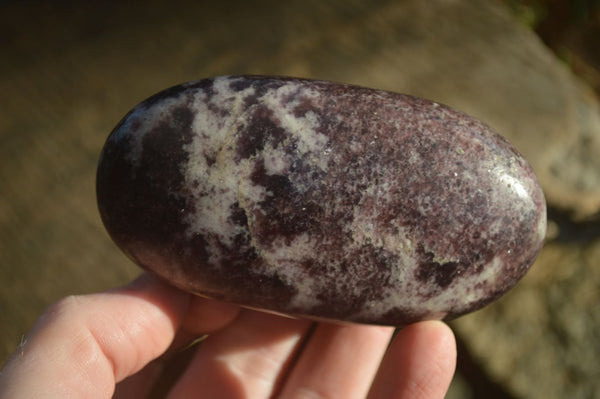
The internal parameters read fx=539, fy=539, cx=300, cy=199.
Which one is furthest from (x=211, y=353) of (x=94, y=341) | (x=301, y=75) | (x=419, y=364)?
(x=301, y=75)

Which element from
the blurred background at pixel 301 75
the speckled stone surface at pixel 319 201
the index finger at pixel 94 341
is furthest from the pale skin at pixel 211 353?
the blurred background at pixel 301 75

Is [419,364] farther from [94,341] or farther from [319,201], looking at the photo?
[94,341]

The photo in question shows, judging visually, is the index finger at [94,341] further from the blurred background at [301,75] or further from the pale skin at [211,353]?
the blurred background at [301,75]

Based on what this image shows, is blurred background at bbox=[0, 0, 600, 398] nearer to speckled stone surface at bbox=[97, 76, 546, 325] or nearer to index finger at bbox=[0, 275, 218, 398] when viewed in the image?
index finger at bbox=[0, 275, 218, 398]

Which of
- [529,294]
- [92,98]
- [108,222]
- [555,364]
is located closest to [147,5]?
[92,98]

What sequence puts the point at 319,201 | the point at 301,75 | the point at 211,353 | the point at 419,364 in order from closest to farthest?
the point at 319,201, the point at 419,364, the point at 211,353, the point at 301,75

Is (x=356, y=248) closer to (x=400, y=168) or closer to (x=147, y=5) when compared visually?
(x=400, y=168)
